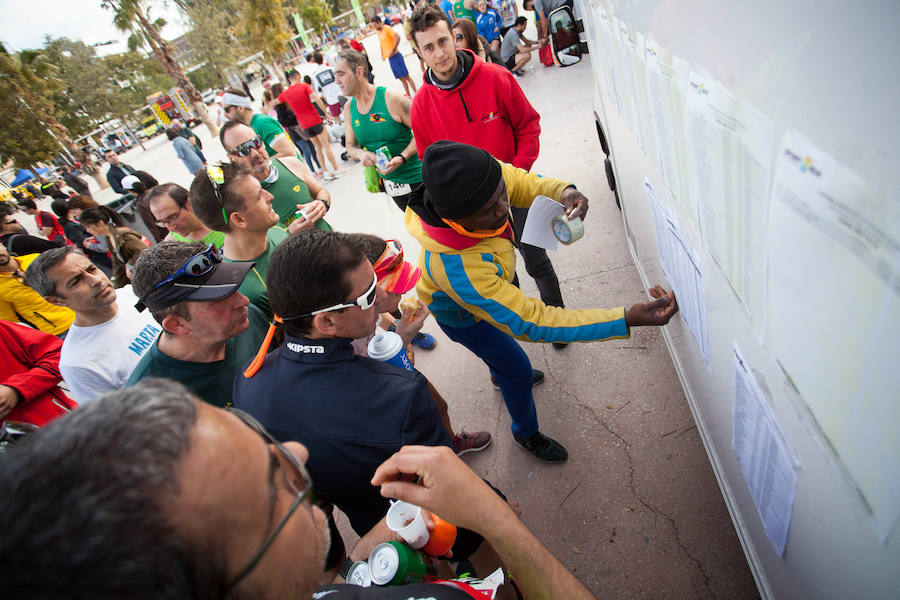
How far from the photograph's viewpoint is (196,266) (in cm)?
213

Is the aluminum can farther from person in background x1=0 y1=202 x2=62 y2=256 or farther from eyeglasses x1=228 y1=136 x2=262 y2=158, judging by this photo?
person in background x1=0 y1=202 x2=62 y2=256

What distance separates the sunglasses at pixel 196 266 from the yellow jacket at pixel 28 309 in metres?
2.94

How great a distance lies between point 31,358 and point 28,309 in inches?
62.5

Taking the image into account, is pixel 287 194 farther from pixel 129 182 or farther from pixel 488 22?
pixel 488 22

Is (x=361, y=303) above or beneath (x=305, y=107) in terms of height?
beneath

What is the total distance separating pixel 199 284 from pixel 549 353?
2463mm

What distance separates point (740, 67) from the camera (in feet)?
2.43

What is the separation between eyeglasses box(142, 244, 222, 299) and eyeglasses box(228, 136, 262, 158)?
219 cm

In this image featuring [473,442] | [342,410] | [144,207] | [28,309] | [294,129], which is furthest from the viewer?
[294,129]

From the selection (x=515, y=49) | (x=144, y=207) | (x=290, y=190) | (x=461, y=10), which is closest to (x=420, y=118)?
(x=290, y=190)

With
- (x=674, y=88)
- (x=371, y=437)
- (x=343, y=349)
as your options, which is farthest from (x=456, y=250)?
(x=674, y=88)

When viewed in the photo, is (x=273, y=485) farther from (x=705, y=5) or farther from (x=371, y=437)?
(x=705, y=5)

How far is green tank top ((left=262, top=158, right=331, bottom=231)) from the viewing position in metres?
3.48

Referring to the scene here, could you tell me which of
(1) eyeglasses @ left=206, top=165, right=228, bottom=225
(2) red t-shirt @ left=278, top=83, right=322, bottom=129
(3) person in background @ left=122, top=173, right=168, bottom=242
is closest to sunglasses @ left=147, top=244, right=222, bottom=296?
(1) eyeglasses @ left=206, top=165, right=228, bottom=225
